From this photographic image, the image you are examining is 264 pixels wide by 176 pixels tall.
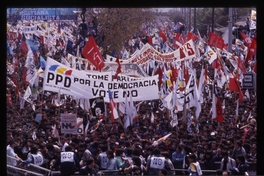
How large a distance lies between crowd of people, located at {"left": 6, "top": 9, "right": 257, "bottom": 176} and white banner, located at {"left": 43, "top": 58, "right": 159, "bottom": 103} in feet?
2.50

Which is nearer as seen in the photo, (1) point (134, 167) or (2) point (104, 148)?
(1) point (134, 167)

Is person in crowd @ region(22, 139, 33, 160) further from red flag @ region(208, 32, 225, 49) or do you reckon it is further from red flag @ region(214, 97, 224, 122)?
red flag @ region(208, 32, 225, 49)

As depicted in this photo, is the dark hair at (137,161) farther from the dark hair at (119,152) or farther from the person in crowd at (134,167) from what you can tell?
the dark hair at (119,152)

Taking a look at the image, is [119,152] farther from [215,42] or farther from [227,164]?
[215,42]

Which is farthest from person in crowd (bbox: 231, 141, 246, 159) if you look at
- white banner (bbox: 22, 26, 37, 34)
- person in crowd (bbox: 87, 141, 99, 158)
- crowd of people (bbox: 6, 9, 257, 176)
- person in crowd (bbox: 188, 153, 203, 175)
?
white banner (bbox: 22, 26, 37, 34)

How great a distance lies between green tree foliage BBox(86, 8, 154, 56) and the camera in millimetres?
21984

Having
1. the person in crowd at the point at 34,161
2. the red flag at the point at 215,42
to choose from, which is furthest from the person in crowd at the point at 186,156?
the red flag at the point at 215,42

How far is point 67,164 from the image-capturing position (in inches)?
368

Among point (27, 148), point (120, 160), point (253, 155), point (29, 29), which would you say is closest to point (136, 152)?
point (120, 160)

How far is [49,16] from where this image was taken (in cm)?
2403

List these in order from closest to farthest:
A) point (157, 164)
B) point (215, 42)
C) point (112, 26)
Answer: point (157, 164)
point (215, 42)
point (112, 26)

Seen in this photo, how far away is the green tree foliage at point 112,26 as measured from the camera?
21984 millimetres

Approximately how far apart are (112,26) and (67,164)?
13.1 metres

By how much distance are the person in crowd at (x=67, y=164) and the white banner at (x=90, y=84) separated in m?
2.26
